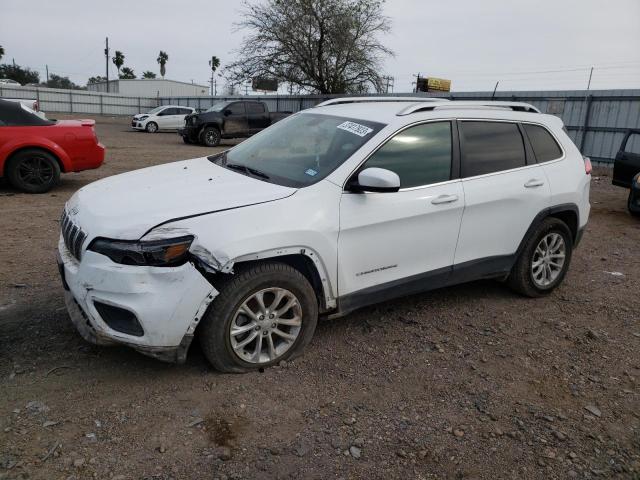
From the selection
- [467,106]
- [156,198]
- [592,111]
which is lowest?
[156,198]

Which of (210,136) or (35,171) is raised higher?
(210,136)

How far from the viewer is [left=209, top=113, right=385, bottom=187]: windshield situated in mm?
3473

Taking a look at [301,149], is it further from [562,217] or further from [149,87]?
[149,87]

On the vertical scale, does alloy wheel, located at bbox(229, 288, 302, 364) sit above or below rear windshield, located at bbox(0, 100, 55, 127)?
below

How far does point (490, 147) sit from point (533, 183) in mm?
526

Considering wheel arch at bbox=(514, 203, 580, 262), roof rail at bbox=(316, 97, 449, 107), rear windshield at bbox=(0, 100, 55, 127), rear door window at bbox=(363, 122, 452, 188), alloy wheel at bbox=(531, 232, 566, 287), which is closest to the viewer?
rear door window at bbox=(363, 122, 452, 188)

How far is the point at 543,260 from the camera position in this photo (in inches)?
182

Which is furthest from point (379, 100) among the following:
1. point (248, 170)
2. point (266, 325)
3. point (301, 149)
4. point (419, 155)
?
point (266, 325)

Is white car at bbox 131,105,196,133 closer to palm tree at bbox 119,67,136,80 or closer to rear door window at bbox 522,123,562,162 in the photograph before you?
rear door window at bbox 522,123,562,162

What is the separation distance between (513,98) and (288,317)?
16.8 m

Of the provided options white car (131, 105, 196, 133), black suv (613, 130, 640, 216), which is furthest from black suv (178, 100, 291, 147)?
black suv (613, 130, 640, 216)

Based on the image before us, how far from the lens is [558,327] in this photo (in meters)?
4.14

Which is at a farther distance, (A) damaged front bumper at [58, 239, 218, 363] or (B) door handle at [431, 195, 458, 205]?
(B) door handle at [431, 195, 458, 205]

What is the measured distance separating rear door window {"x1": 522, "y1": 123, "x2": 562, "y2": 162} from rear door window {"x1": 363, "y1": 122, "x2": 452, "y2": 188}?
102 centimetres
